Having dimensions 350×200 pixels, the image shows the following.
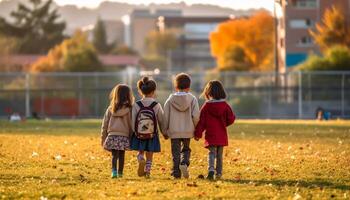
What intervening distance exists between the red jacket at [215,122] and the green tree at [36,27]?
12093 centimetres

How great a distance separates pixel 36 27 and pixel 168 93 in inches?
3033

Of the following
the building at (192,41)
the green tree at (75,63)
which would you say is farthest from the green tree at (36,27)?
the green tree at (75,63)

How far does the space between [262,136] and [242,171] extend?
1477 centimetres

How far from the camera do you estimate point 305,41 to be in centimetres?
10919

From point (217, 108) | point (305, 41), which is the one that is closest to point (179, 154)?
point (217, 108)

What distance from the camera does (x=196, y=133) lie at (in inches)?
648

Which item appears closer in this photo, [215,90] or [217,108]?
[215,90]

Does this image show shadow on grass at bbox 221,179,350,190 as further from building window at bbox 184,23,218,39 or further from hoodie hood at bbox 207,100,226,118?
building window at bbox 184,23,218,39

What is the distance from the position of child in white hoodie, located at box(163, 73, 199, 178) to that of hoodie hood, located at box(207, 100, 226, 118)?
219mm

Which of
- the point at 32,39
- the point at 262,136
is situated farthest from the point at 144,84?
the point at 32,39

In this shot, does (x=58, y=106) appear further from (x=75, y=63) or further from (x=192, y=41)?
(x=192, y=41)

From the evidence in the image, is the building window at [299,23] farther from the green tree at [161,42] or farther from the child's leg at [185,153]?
the child's leg at [185,153]

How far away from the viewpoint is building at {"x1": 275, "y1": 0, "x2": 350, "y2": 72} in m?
106

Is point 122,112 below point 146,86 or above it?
below
